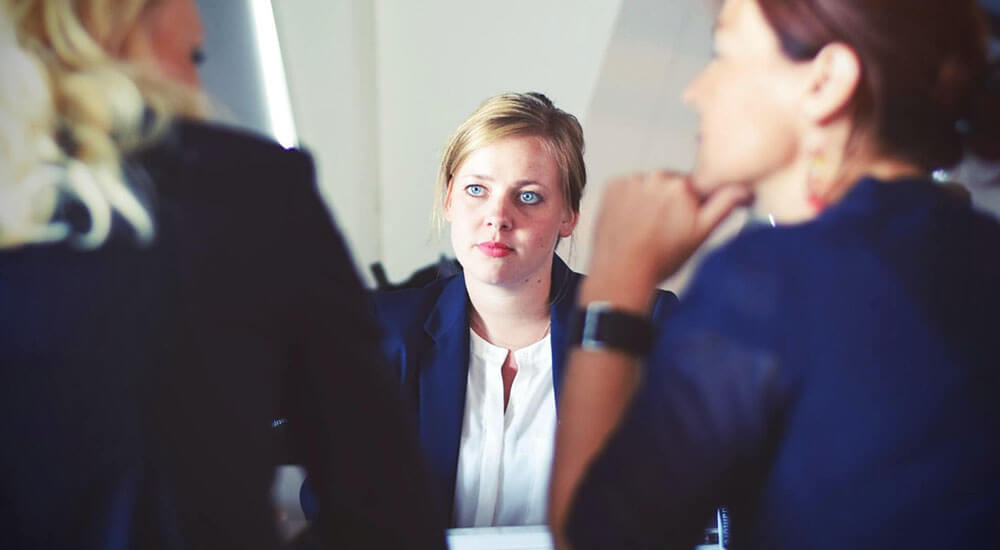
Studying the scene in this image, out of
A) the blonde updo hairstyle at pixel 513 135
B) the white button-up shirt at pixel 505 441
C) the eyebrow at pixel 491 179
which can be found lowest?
the white button-up shirt at pixel 505 441

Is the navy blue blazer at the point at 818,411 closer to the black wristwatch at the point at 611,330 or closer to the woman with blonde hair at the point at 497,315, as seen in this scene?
the black wristwatch at the point at 611,330

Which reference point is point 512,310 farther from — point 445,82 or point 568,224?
point 445,82

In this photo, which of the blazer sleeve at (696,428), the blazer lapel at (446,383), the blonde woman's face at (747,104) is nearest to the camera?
the blazer sleeve at (696,428)

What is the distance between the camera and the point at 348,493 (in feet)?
2.53

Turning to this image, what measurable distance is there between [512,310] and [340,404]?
0.27m

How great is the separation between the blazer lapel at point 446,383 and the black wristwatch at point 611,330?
0.60 ft

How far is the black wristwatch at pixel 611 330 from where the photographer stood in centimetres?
76

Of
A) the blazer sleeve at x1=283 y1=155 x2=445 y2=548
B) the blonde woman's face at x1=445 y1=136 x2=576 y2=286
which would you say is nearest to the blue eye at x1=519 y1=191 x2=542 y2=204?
the blonde woman's face at x1=445 y1=136 x2=576 y2=286

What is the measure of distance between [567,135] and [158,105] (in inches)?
18.3

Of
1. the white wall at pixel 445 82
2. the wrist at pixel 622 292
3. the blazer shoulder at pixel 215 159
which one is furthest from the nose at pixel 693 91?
the blazer shoulder at pixel 215 159

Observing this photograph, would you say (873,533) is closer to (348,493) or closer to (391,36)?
(348,493)

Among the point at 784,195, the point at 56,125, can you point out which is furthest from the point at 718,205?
the point at 56,125

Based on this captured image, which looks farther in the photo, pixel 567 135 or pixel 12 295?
pixel 567 135

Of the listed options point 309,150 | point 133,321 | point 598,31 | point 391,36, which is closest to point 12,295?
point 133,321
